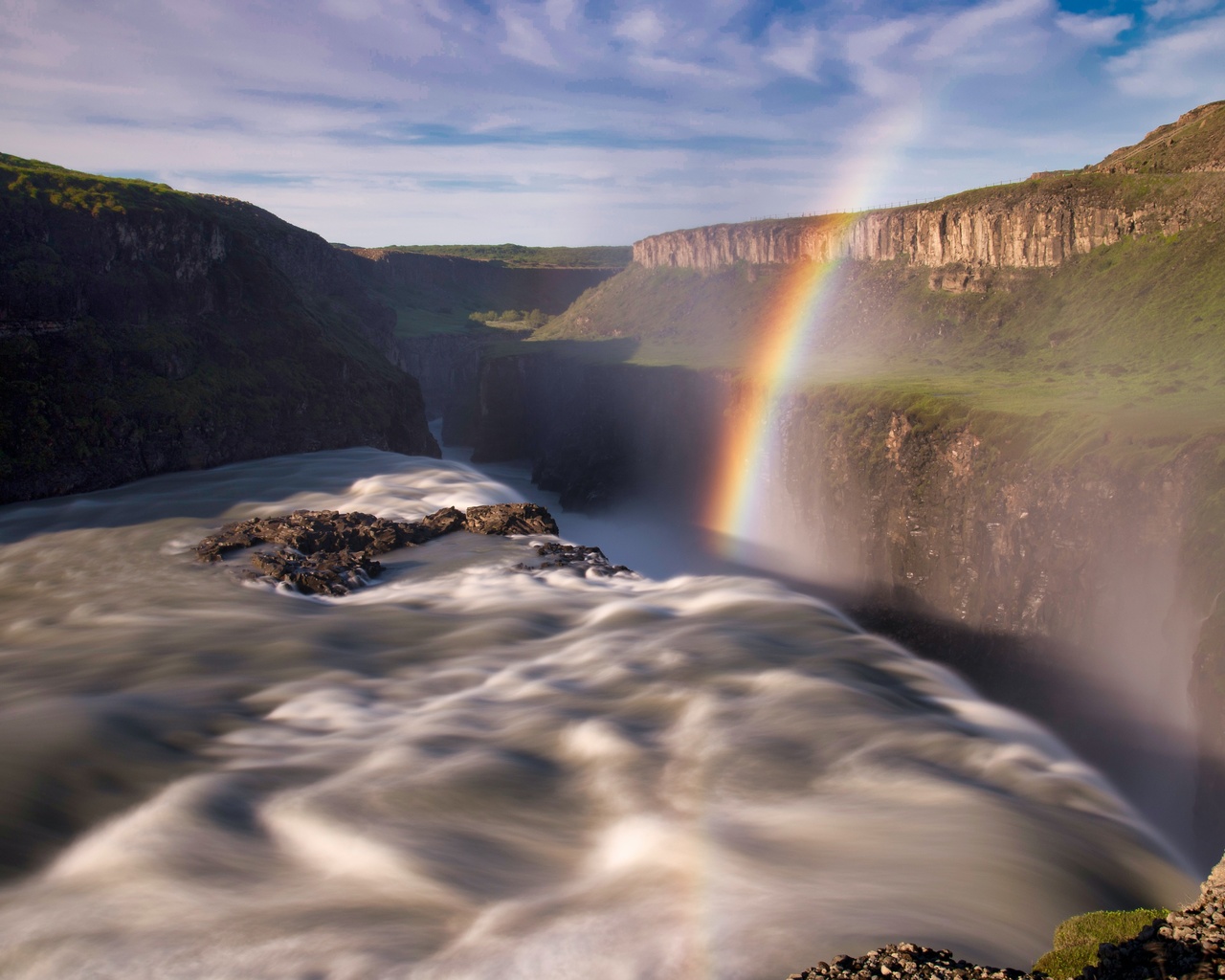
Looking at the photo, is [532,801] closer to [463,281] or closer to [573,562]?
[573,562]

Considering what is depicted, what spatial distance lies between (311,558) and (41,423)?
30674mm

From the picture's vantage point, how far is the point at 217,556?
1326 inches

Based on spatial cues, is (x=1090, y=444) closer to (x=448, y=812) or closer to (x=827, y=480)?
(x=827, y=480)

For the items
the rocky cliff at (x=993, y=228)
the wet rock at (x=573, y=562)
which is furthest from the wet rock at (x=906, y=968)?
the rocky cliff at (x=993, y=228)

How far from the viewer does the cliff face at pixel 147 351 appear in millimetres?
53656

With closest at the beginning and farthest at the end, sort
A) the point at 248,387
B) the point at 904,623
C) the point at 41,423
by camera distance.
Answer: the point at 904,623
the point at 41,423
the point at 248,387

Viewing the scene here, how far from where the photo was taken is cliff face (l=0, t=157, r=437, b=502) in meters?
53.7

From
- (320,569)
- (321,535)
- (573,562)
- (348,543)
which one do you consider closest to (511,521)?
(348,543)

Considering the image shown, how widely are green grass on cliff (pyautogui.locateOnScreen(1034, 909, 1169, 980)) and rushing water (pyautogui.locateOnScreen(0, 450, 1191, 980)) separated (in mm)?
991

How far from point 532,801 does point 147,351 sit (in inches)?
2262

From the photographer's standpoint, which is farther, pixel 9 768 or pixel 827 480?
pixel 827 480

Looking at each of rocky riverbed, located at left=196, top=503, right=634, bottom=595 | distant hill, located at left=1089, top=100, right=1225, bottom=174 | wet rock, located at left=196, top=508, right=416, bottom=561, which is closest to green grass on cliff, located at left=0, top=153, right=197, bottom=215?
rocky riverbed, located at left=196, top=503, right=634, bottom=595

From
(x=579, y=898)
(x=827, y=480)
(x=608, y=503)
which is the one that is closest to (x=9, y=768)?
(x=579, y=898)

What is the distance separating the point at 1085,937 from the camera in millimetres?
8188
